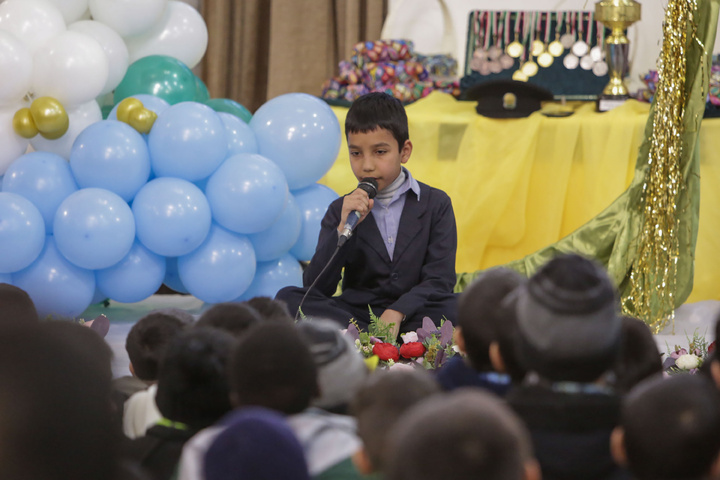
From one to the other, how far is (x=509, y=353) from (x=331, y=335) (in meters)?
0.16

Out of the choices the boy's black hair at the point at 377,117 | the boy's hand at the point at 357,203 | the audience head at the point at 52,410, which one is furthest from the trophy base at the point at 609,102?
the audience head at the point at 52,410

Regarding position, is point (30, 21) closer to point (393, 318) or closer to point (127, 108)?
point (127, 108)

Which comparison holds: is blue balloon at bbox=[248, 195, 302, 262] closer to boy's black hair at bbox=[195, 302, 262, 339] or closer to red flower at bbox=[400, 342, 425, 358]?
red flower at bbox=[400, 342, 425, 358]

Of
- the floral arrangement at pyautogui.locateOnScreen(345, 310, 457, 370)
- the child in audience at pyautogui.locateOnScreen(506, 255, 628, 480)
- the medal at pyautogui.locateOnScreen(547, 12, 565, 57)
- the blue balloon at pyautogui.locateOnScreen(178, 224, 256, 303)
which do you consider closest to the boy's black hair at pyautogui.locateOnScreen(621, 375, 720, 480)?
the child in audience at pyautogui.locateOnScreen(506, 255, 628, 480)

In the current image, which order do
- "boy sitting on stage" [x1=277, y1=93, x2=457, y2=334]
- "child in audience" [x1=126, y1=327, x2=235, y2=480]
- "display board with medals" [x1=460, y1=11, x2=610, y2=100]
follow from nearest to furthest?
1. "child in audience" [x1=126, y1=327, x2=235, y2=480]
2. "boy sitting on stage" [x1=277, y1=93, x2=457, y2=334]
3. "display board with medals" [x1=460, y1=11, x2=610, y2=100]

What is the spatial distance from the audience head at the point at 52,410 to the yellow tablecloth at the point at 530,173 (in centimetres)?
228

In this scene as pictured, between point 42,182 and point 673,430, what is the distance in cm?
207

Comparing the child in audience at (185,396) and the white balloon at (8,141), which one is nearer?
the child in audience at (185,396)

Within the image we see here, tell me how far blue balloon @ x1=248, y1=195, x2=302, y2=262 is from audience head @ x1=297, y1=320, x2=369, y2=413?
174cm

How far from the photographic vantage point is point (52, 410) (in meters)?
0.61

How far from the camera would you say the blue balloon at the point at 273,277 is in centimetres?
257

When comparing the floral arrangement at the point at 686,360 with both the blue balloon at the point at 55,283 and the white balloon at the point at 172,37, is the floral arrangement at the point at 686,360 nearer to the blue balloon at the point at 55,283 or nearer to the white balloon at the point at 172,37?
the blue balloon at the point at 55,283

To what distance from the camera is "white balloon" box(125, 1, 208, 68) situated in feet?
9.28

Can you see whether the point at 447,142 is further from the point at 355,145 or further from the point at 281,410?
the point at 281,410
